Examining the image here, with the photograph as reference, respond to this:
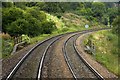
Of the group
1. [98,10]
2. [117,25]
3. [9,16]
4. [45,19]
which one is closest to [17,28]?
[9,16]

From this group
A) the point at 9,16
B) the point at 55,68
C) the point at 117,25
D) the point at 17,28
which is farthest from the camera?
the point at 117,25

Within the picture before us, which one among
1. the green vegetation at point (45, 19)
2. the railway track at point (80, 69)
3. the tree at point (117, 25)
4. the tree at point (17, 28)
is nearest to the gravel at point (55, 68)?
the railway track at point (80, 69)

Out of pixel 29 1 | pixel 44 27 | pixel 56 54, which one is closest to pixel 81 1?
pixel 29 1

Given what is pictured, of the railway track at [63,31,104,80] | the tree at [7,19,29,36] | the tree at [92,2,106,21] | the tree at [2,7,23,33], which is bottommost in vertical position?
the railway track at [63,31,104,80]

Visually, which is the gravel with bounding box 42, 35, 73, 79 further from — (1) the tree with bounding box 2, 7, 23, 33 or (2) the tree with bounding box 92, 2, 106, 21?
(2) the tree with bounding box 92, 2, 106, 21

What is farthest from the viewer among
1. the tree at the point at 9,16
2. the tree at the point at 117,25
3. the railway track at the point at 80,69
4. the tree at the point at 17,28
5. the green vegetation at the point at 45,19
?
the tree at the point at 117,25

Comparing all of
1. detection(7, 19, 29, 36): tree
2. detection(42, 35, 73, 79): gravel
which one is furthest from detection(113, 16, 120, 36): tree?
detection(42, 35, 73, 79): gravel

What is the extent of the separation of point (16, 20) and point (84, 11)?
63.2m

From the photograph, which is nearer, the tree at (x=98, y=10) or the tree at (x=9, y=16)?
the tree at (x=9, y=16)

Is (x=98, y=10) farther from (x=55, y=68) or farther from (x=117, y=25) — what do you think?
(x=55, y=68)

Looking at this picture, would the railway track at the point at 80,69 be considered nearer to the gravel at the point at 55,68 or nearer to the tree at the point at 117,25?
the gravel at the point at 55,68

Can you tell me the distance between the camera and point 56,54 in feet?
81.3

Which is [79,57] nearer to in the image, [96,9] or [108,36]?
[108,36]

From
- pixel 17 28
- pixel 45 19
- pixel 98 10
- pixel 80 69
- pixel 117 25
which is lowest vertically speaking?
pixel 80 69
